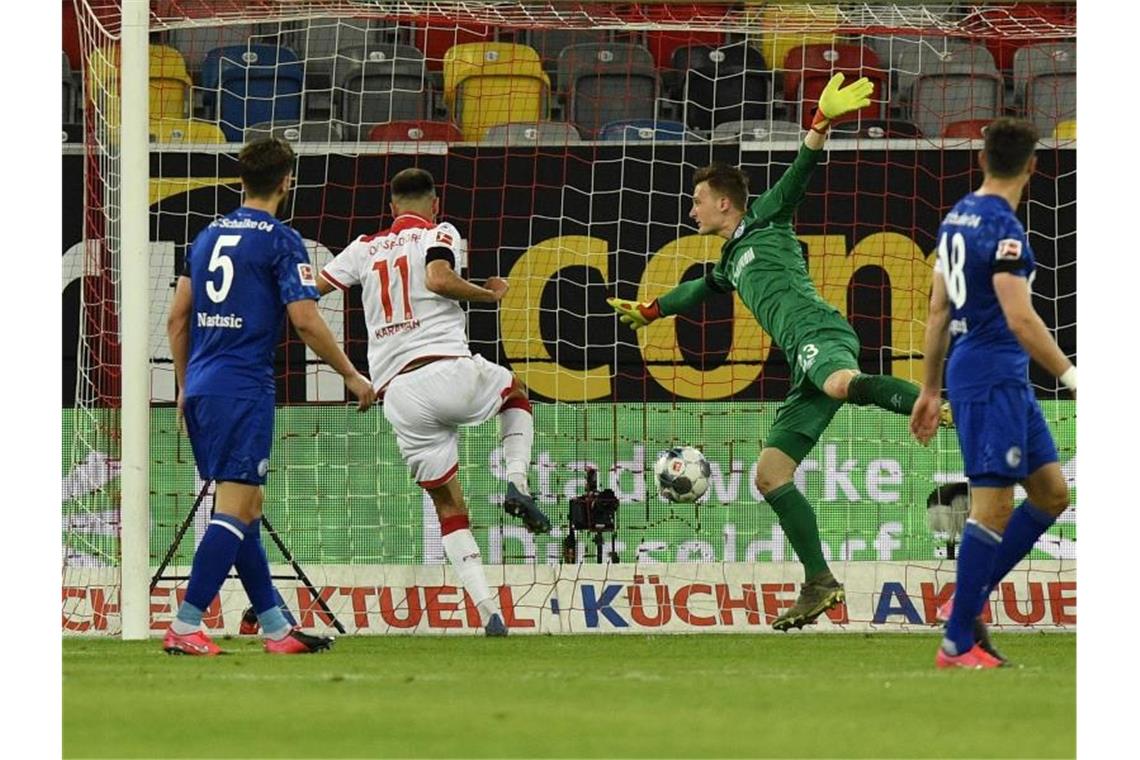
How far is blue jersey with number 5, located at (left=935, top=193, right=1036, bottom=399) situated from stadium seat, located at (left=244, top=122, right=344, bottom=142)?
5.53 meters

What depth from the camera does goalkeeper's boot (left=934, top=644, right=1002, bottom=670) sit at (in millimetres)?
6293

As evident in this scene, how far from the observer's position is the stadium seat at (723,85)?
11953 millimetres

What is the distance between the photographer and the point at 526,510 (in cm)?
861

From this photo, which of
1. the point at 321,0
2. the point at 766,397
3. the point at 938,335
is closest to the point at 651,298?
the point at 766,397

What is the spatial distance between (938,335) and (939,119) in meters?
5.49

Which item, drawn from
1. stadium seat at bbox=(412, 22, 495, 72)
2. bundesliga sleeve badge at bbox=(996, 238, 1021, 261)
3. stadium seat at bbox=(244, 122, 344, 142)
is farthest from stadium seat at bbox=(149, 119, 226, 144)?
bundesliga sleeve badge at bbox=(996, 238, 1021, 261)

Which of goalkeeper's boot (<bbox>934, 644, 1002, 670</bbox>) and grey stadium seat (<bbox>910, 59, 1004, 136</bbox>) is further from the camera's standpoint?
grey stadium seat (<bbox>910, 59, 1004, 136</bbox>)

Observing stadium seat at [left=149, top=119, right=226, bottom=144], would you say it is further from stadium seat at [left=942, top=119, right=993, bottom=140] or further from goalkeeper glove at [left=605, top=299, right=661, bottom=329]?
stadium seat at [left=942, top=119, right=993, bottom=140]

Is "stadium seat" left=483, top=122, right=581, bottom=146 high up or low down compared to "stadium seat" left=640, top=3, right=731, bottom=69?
down

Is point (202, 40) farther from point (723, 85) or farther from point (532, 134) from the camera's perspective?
point (723, 85)

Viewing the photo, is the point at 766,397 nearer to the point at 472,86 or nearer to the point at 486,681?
the point at 472,86

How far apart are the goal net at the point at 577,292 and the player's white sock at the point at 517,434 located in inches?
45.9

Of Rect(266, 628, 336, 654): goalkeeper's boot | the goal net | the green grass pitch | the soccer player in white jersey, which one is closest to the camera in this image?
the green grass pitch

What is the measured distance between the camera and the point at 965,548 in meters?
6.30
